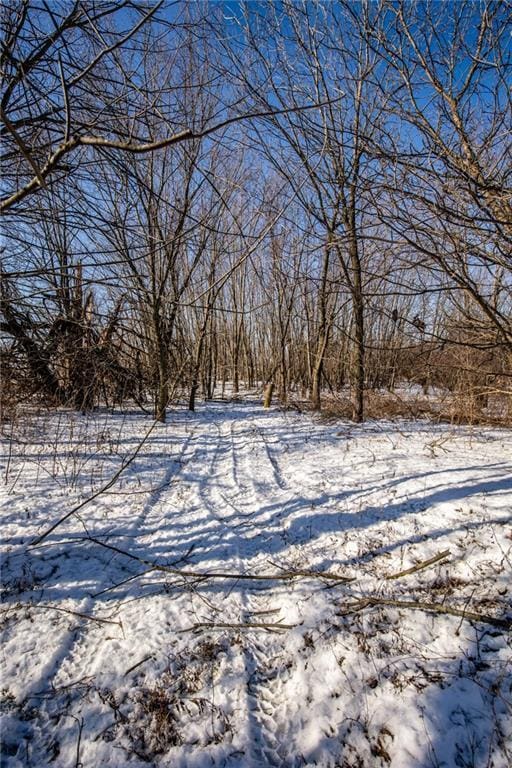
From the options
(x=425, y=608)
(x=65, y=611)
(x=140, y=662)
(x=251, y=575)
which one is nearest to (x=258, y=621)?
(x=251, y=575)

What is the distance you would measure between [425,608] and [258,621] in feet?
3.82

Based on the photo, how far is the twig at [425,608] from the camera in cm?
220

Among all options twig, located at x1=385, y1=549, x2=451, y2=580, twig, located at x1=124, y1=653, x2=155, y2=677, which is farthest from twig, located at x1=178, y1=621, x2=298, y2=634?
twig, located at x1=385, y1=549, x2=451, y2=580

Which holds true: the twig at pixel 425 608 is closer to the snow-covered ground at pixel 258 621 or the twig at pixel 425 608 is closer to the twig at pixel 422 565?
the snow-covered ground at pixel 258 621

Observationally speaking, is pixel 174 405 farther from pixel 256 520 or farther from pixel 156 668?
pixel 156 668

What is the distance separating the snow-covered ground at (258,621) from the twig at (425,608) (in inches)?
0.6

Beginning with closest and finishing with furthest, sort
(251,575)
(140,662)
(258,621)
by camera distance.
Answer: (140,662)
(258,621)
(251,575)

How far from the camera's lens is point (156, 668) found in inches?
83.3

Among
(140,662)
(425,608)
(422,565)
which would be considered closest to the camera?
(140,662)

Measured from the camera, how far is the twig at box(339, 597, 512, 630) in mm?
2201

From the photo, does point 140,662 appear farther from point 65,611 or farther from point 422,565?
point 422,565

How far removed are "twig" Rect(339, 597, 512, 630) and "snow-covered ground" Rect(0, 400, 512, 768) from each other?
0.01 m

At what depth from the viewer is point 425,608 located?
2.39 metres

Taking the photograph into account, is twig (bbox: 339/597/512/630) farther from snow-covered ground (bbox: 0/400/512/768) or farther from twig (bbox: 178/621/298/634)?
twig (bbox: 178/621/298/634)
